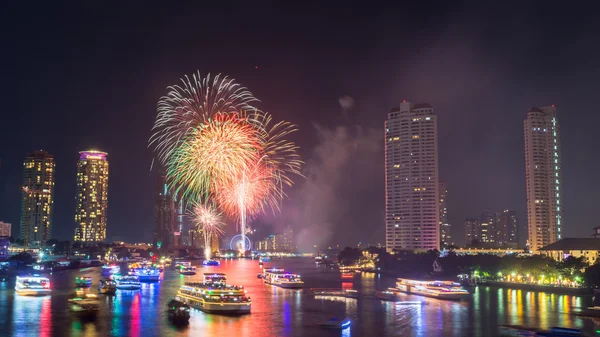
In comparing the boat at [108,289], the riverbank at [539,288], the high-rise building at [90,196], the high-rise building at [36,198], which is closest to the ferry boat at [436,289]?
the riverbank at [539,288]

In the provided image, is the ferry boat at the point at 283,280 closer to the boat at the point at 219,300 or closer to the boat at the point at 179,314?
the boat at the point at 219,300

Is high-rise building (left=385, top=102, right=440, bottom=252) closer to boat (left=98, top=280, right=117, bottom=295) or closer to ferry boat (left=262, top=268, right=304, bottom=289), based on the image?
ferry boat (left=262, top=268, right=304, bottom=289)

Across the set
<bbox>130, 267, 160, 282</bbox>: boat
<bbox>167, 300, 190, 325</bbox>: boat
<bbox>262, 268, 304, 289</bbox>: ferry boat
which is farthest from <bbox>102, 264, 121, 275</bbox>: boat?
<bbox>167, 300, 190, 325</bbox>: boat

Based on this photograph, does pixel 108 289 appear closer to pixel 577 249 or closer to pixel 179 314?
pixel 179 314

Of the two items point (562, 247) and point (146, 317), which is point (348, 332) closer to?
point (146, 317)

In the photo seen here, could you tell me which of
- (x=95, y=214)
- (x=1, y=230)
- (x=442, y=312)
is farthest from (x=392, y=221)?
(x=95, y=214)

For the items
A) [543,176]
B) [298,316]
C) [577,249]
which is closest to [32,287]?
[298,316]
